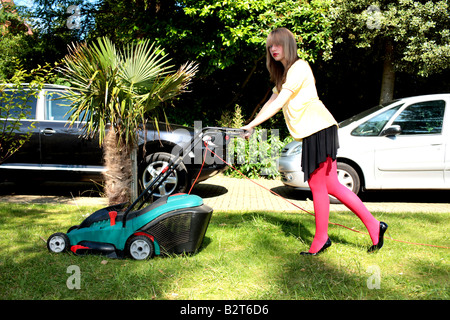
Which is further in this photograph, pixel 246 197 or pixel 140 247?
pixel 246 197

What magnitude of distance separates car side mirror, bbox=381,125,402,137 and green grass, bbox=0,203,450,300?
5.97 ft

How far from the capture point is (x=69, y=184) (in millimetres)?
7707

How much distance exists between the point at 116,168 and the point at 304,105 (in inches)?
97.6

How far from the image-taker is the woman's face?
3.15m

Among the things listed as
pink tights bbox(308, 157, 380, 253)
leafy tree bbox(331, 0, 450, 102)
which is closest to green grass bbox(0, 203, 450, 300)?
pink tights bbox(308, 157, 380, 253)

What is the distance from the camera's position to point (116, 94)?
4160mm

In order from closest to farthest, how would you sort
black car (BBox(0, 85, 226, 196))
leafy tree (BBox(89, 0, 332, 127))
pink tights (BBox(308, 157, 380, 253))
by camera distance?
pink tights (BBox(308, 157, 380, 253)) → black car (BBox(0, 85, 226, 196)) → leafy tree (BBox(89, 0, 332, 127))

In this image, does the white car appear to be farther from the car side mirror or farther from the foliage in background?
the foliage in background

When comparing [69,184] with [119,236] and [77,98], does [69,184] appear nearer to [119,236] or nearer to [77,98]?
[77,98]

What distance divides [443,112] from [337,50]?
4474 millimetres

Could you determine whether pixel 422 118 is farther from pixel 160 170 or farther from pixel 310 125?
pixel 160 170

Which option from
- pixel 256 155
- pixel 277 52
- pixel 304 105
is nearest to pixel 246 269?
pixel 304 105

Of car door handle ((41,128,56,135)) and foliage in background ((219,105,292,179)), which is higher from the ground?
car door handle ((41,128,56,135))
